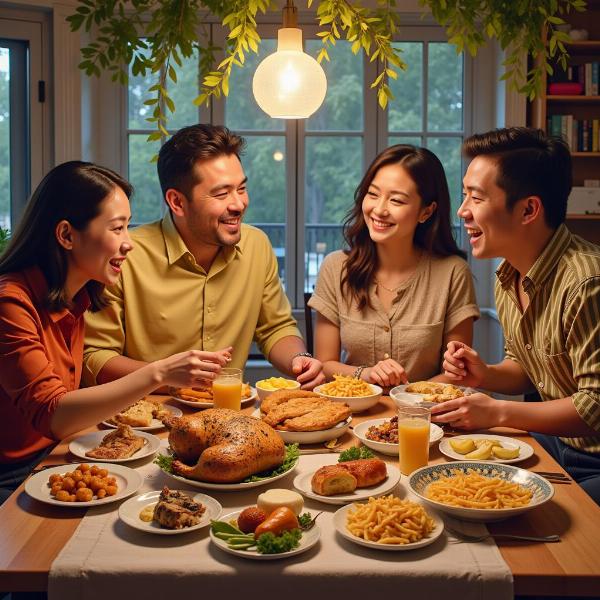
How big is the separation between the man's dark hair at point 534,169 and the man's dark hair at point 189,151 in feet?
2.98

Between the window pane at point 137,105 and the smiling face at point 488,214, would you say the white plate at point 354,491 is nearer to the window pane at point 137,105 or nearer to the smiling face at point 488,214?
the smiling face at point 488,214

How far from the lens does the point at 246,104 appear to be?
4555 mm

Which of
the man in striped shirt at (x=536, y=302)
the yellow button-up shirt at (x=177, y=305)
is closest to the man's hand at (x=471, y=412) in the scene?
the man in striped shirt at (x=536, y=302)

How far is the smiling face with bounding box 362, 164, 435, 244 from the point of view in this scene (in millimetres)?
2779

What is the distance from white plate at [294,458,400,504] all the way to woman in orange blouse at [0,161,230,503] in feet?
1.33

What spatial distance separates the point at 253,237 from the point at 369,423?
108 centimetres

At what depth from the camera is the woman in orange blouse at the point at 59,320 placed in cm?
190

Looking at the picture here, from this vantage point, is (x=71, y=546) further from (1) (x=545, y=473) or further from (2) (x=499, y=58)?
(2) (x=499, y=58)

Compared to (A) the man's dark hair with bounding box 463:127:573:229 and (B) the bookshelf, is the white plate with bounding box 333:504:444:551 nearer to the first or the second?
(A) the man's dark hair with bounding box 463:127:573:229

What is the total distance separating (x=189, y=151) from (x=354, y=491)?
1501 mm

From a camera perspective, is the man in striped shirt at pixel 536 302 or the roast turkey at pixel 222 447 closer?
the roast turkey at pixel 222 447

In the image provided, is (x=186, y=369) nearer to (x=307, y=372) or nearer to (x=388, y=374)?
(x=307, y=372)

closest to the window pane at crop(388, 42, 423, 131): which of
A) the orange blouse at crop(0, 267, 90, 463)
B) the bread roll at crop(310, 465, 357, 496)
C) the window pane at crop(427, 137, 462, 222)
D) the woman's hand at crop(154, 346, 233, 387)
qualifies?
the window pane at crop(427, 137, 462, 222)

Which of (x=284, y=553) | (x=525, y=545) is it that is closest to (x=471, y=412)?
(x=525, y=545)
